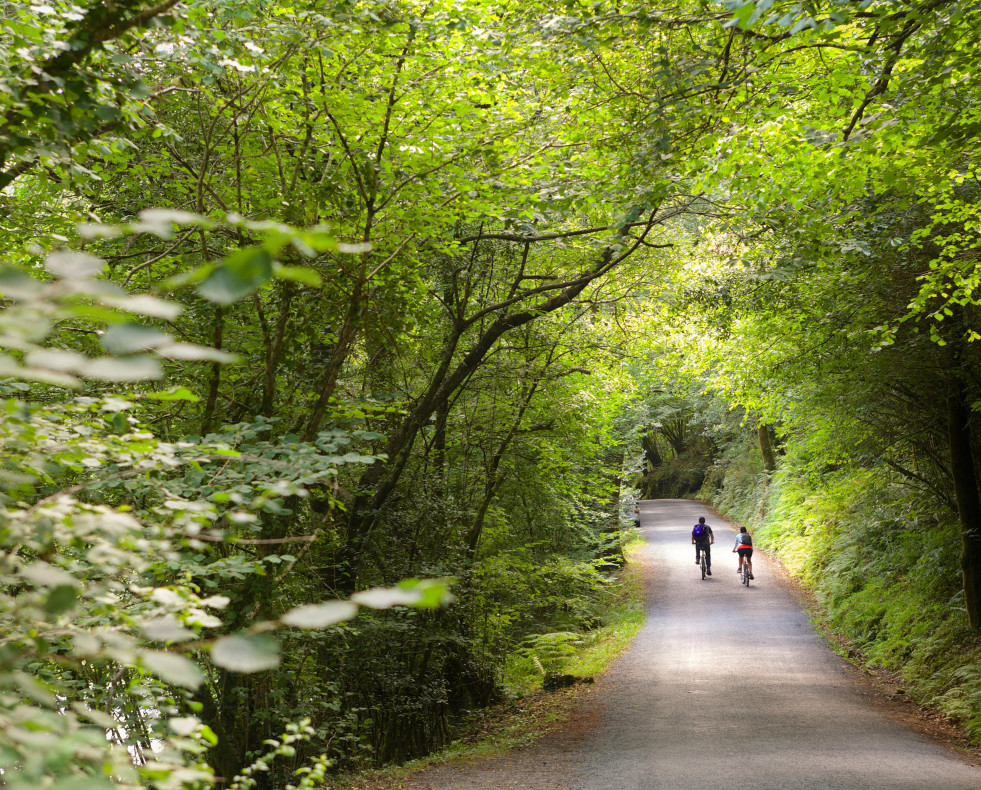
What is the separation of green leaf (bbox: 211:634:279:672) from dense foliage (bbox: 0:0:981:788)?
1 cm

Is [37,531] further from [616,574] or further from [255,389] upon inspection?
[616,574]

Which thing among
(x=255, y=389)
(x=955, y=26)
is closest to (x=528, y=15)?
(x=955, y=26)

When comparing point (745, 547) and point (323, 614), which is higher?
point (323, 614)

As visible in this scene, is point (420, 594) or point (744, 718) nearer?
point (420, 594)

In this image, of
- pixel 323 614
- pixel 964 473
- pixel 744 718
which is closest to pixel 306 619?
pixel 323 614

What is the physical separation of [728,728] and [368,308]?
282 inches

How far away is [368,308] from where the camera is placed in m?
6.64

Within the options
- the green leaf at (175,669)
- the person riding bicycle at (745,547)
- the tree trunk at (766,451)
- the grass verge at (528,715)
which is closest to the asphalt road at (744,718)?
the grass verge at (528,715)

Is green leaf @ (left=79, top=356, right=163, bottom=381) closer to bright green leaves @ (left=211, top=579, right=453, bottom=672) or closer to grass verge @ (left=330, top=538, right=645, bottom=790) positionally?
bright green leaves @ (left=211, top=579, right=453, bottom=672)

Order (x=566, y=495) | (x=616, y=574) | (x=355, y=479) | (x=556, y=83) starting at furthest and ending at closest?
1. (x=616, y=574)
2. (x=566, y=495)
3. (x=355, y=479)
4. (x=556, y=83)

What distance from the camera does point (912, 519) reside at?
15234mm

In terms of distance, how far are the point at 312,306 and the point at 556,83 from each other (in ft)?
11.8

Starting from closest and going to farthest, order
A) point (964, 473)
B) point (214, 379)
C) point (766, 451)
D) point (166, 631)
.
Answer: point (166, 631) → point (214, 379) → point (964, 473) → point (766, 451)

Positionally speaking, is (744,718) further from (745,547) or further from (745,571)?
(745,571)
